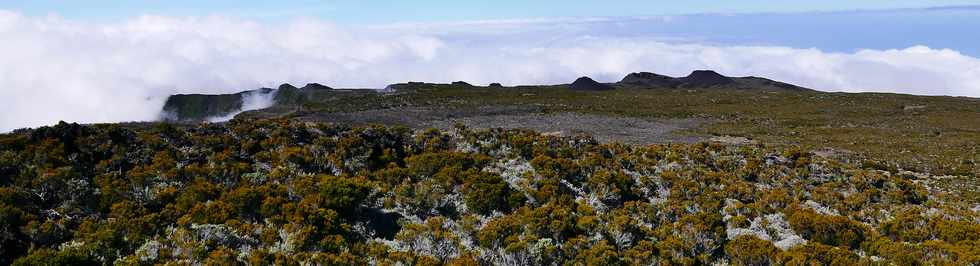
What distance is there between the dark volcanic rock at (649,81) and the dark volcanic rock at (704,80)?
2442mm

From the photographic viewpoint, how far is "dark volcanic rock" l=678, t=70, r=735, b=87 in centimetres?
11965

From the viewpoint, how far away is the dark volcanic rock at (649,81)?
392 ft

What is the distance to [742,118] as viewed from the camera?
56.9 metres

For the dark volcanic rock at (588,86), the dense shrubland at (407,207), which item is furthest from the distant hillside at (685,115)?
the dark volcanic rock at (588,86)

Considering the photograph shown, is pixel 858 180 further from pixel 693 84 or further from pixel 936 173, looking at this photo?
pixel 693 84

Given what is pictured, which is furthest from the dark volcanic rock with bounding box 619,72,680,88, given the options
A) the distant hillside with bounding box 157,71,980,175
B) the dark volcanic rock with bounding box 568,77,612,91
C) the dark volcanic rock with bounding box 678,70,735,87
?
the distant hillside with bounding box 157,71,980,175

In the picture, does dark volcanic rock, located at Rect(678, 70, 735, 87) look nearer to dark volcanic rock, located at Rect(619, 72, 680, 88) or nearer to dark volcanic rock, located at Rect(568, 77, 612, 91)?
dark volcanic rock, located at Rect(619, 72, 680, 88)

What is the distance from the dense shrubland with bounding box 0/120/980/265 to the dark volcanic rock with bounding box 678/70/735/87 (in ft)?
332

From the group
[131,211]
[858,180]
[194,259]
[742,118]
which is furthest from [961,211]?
[742,118]

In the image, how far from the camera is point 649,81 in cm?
12319

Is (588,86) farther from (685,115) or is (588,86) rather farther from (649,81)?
(685,115)

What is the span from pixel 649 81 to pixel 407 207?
375 ft

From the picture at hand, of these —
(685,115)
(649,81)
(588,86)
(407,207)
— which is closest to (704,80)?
(649,81)

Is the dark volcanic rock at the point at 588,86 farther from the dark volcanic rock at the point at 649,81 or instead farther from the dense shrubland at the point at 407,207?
the dense shrubland at the point at 407,207
